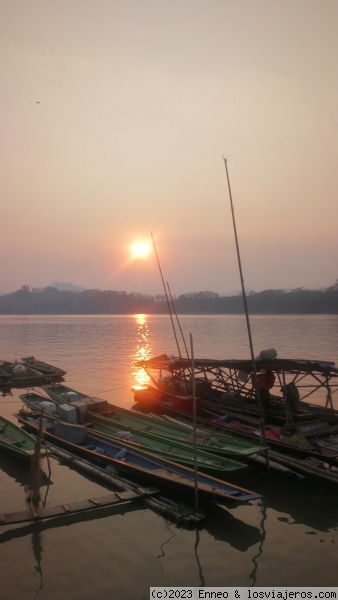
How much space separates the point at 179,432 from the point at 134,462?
3.21 m

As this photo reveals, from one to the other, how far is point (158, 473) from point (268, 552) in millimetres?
3589

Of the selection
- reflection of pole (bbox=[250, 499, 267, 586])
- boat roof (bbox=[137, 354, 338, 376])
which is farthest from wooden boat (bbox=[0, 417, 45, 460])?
boat roof (bbox=[137, 354, 338, 376])

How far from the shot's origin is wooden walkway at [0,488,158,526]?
9.99 meters

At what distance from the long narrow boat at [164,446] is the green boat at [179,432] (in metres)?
0.27

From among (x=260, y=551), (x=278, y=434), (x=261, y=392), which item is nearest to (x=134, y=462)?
(x=260, y=551)

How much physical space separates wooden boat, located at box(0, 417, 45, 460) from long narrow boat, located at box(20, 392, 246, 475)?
2.23 m

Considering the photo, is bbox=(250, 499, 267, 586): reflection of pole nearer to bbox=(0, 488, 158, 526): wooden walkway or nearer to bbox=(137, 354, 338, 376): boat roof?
bbox=(0, 488, 158, 526): wooden walkway

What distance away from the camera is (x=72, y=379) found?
3353 cm

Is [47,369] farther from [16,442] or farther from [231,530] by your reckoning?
[231,530]

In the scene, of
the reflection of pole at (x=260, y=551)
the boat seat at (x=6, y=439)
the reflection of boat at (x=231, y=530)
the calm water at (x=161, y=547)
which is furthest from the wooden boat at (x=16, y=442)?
the reflection of pole at (x=260, y=551)

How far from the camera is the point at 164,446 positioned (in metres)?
14.4

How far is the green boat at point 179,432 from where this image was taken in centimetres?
1323

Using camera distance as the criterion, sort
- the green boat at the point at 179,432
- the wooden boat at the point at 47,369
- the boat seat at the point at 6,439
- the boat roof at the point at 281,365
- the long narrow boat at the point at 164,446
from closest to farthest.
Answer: the long narrow boat at the point at 164,446
the green boat at the point at 179,432
the boat seat at the point at 6,439
the boat roof at the point at 281,365
the wooden boat at the point at 47,369

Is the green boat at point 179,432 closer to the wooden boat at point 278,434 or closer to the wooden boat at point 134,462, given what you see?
the wooden boat at point 278,434
